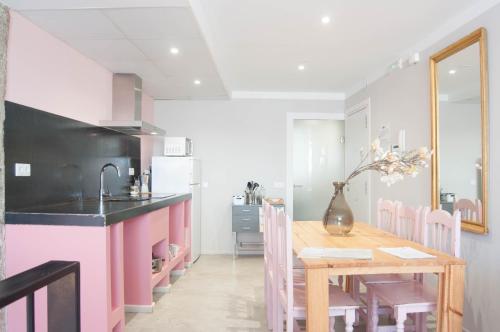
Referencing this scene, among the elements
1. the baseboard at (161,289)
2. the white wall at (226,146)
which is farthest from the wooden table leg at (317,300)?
the white wall at (226,146)

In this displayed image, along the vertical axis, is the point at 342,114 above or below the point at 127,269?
above

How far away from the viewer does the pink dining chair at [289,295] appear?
181 cm

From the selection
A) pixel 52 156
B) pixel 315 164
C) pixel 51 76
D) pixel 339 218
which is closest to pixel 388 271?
pixel 339 218

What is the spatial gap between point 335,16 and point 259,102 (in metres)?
2.55

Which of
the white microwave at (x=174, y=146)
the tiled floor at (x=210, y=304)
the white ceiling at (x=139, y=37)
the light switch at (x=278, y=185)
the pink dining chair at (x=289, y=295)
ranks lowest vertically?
the tiled floor at (x=210, y=304)

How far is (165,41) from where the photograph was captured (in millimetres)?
2844

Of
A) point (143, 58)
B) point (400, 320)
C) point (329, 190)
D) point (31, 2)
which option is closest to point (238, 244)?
point (329, 190)

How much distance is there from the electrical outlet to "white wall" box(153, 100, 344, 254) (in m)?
2.81

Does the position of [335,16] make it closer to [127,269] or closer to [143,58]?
[143,58]

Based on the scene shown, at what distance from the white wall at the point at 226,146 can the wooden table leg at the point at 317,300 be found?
344cm

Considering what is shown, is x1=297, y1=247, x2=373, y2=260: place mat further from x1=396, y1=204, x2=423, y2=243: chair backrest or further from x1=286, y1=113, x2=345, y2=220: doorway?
x1=286, y1=113, x2=345, y2=220: doorway

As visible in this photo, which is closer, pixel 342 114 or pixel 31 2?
pixel 31 2

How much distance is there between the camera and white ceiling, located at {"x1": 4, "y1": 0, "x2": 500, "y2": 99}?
7.74 ft

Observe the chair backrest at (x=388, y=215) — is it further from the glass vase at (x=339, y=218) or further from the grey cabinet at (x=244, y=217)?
the grey cabinet at (x=244, y=217)
